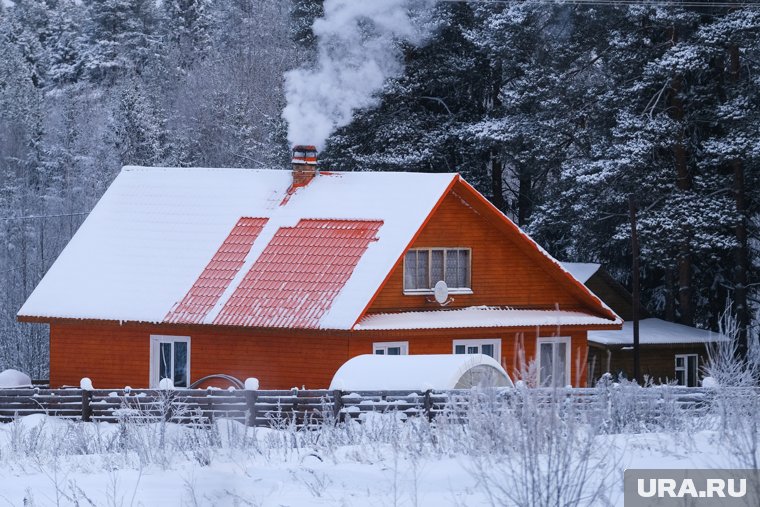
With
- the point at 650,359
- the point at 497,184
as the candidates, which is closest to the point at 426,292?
the point at 650,359

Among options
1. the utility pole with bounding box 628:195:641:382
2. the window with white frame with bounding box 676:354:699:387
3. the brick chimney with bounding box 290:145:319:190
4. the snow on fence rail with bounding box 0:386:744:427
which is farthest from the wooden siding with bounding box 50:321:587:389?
the window with white frame with bounding box 676:354:699:387

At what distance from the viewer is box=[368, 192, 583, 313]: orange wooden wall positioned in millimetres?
30417

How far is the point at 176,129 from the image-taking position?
66812mm

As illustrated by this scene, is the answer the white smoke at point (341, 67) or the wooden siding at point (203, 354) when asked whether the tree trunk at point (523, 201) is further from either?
the wooden siding at point (203, 354)

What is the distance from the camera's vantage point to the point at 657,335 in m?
40.3

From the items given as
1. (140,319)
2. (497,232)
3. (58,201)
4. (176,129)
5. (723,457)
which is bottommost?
(723,457)

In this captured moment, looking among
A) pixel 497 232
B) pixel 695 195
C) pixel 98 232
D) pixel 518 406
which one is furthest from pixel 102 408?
pixel 695 195

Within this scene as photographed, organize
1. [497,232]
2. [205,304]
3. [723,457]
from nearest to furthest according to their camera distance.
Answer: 1. [723,457]
2. [205,304]
3. [497,232]

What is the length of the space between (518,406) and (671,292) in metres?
31.5

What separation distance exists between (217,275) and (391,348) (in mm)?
4508

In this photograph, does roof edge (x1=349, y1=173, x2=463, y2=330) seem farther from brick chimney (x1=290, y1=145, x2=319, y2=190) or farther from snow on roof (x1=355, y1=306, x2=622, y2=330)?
brick chimney (x1=290, y1=145, x2=319, y2=190)

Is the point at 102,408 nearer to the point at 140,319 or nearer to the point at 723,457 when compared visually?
the point at 140,319

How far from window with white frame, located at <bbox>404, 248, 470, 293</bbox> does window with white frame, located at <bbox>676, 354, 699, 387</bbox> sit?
13002 mm

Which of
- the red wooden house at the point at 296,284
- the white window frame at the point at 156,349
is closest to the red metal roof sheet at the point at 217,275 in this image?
the red wooden house at the point at 296,284
